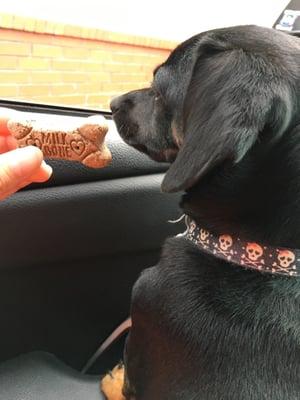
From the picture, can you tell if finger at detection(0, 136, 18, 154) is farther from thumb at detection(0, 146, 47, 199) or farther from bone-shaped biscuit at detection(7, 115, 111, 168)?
thumb at detection(0, 146, 47, 199)

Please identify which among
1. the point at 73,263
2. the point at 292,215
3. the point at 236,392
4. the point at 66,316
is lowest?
the point at 66,316

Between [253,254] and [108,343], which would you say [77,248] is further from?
[253,254]

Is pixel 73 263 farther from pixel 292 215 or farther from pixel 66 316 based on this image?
pixel 292 215

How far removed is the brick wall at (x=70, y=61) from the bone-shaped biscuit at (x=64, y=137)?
0.81m

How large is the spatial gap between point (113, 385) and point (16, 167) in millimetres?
557

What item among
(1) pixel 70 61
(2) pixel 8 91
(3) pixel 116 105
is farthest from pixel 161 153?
(1) pixel 70 61

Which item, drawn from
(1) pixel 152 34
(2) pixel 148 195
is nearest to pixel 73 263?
(2) pixel 148 195

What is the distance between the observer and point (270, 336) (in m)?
0.80

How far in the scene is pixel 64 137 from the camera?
0.89 meters

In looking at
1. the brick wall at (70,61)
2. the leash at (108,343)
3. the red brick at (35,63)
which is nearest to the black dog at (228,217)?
the leash at (108,343)

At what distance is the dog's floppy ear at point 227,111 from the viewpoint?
2.29 feet

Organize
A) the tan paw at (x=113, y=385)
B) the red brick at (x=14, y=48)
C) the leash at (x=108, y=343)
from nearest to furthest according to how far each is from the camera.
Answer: the tan paw at (x=113, y=385) < the leash at (x=108, y=343) < the red brick at (x=14, y=48)

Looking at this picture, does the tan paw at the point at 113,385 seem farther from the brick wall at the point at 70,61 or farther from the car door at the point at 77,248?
the brick wall at the point at 70,61

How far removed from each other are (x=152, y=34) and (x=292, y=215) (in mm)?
1843
